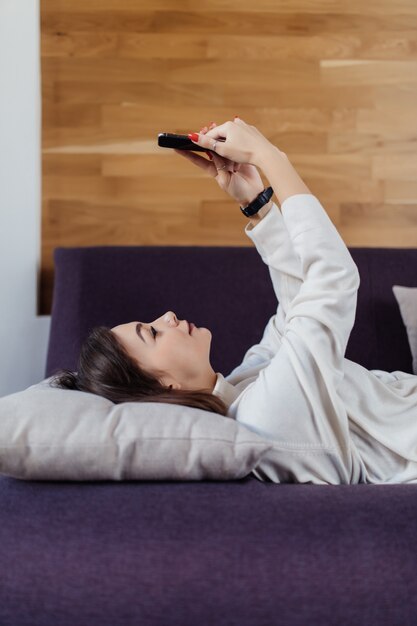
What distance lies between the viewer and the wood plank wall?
264cm

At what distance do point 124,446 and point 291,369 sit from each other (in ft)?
1.08

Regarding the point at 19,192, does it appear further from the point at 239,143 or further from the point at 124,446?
the point at 124,446

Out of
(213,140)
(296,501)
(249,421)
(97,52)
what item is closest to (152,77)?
(97,52)

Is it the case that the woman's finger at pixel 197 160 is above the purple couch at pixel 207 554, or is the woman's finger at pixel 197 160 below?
above

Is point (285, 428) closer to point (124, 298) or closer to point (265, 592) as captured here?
point (265, 592)

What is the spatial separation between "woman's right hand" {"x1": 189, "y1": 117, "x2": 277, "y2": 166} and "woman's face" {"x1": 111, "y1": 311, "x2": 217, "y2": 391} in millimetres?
379

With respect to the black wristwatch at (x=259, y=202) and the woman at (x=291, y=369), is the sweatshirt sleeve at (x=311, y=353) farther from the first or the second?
the black wristwatch at (x=259, y=202)

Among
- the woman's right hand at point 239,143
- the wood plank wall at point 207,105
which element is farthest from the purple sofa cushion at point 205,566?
the wood plank wall at point 207,105

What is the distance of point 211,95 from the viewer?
2.66 m

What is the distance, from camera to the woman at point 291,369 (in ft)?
4.39

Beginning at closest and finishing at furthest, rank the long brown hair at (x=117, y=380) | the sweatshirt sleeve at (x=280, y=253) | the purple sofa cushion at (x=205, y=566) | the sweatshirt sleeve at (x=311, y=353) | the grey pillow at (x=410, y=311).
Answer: the purple sofa cushion at (x=205, y=566), the sweatshirt sleeve at (x=311, y=353), the long brown hair at (x=117, y=380), the sweatshirt sleeve at (x=280, y=253), the grey pillow at (x=410, y=311)

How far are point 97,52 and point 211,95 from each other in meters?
0.43

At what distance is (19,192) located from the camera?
2.63 meters

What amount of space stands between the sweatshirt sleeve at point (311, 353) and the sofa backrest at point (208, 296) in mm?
858
